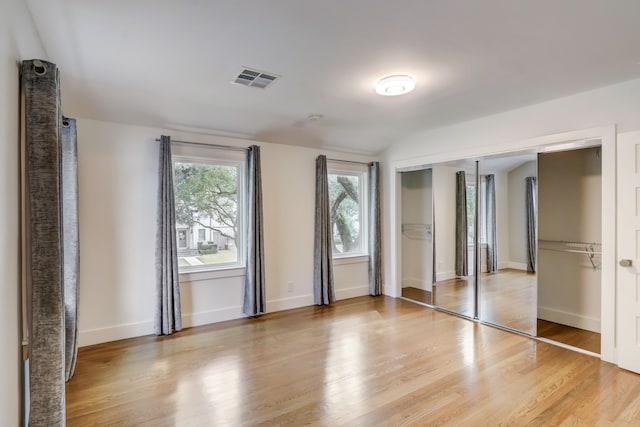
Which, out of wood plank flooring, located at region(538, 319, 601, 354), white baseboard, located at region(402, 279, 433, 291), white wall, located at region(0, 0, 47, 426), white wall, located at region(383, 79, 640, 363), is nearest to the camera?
white wall, located at region(0, 0, 47, 426)

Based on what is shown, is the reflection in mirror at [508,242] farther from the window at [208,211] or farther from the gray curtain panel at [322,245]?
the window at [208,211]

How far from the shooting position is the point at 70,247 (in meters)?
2.66

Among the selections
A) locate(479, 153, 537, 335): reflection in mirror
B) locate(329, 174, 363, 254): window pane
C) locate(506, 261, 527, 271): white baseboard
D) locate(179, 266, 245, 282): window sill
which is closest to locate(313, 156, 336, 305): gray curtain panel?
locate(329, 174, 363, 254): window pane

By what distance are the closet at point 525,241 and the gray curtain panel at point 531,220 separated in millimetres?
11

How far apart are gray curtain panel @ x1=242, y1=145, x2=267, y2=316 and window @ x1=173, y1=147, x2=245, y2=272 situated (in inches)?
8.9

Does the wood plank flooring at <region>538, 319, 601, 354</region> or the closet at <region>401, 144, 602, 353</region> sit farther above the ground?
the closet at <region>401, 144, 602, 353</region>

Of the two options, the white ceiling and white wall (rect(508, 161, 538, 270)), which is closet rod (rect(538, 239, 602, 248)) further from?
the white ceiling

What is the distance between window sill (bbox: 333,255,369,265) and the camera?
199 inches

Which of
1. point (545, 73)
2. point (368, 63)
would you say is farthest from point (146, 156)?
point (545, 73)

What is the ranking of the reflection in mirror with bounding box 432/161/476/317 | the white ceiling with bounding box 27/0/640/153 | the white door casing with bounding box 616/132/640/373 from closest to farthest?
1. the white ceiling with bounding box 27/0/640/153
2. the white door casing with bounding box 616/132/640/373
3. the reflection in mirror with bounding box 432/161/476/317

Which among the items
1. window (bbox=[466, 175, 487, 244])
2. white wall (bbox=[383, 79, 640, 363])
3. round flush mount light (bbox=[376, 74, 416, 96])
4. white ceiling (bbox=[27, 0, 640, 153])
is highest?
white ceiling (bbox=[27, 0, 640, 153])

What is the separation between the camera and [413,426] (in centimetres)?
204

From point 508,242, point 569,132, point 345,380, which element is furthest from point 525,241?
point 345,380

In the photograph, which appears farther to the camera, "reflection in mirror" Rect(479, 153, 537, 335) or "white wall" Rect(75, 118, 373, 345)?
"reflection in mirror" Rect(479, 153, 537, 335)
